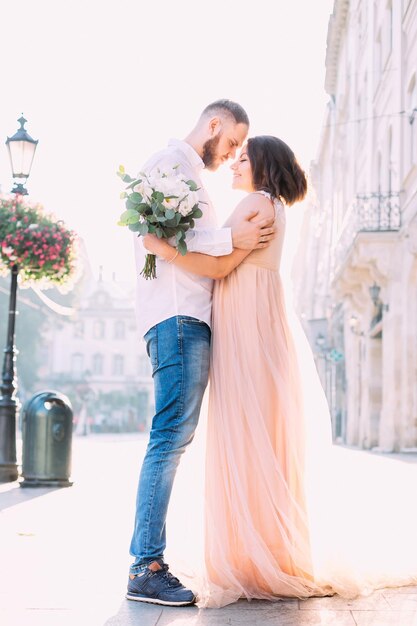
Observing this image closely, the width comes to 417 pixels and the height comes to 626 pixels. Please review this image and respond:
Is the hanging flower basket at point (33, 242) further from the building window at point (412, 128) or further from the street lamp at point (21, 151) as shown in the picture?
the building window at point (412, 128)

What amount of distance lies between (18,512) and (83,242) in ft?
16.9

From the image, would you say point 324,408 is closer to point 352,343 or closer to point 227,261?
point 227,261

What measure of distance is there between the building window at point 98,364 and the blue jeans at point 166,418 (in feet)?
314

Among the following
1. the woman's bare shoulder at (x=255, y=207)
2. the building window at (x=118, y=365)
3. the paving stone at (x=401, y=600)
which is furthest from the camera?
the building window at (x=118, y=365)

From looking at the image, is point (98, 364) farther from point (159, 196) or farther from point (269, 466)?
point (159, 196)

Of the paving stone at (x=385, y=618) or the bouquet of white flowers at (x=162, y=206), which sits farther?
the bouquet of white flowers at (x=162, y=206)

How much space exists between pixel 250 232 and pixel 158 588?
149 cm

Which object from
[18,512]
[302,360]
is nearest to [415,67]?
[18,512]

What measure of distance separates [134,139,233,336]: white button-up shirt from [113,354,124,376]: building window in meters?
95.1

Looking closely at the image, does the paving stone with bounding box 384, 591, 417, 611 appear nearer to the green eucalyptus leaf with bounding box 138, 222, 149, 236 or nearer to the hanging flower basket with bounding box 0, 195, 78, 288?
the green eucalyptus leaf with bounding box 138, 222, 149, 236

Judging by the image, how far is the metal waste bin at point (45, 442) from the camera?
1010cm

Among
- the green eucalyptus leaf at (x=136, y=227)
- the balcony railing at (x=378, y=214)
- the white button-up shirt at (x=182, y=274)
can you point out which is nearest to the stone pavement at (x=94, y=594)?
the white button-up shirt at (x=182, y=274)

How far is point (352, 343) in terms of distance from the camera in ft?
104

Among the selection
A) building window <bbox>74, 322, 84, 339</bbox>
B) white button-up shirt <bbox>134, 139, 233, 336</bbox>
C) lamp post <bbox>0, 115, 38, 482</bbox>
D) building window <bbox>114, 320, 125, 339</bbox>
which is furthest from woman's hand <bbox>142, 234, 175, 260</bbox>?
building window <bbox>114, 320, 125, 339</bbox>
